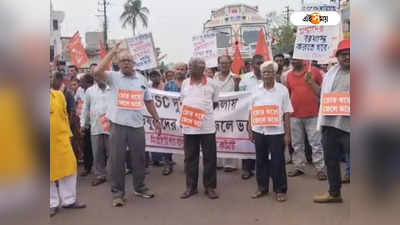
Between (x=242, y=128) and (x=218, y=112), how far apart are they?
1.33ft

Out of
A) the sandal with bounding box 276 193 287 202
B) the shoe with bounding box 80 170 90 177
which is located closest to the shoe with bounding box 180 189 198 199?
the sandal with bounding box 276 193 287 202

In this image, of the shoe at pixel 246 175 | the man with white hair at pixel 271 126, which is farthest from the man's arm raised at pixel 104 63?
the shoe at pixel 246 175

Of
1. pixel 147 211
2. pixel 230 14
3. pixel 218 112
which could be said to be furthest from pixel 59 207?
pixel 230 14

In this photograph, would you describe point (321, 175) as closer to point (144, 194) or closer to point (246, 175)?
point (246, 175)

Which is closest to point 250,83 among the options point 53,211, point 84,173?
point 84,173

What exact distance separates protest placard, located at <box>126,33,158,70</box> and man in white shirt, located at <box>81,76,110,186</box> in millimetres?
1013

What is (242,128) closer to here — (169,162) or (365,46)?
(169,162)

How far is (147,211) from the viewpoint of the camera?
4484mm

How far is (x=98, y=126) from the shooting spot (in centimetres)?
552

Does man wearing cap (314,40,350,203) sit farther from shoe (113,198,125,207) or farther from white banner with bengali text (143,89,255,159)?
shoe (113,198,125,207)

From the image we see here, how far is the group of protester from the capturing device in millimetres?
4133

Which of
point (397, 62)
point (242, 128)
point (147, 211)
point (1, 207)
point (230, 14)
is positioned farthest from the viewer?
point (230, 14)

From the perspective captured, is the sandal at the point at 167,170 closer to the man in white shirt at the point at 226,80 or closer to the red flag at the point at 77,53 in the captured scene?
the man in white shirt at the point at 226,80

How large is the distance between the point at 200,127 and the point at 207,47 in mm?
2713
